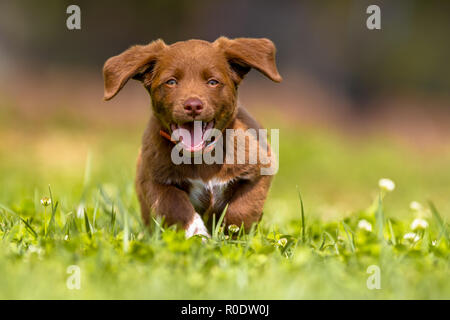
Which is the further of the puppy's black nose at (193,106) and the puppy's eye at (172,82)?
the puppy's eye at (172,82)

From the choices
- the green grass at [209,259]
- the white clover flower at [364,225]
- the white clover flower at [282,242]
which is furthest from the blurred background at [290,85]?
the white clover flower at [282,242]

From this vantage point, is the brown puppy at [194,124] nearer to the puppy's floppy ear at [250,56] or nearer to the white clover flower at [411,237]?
the puppy's floppy ear at [250,56]

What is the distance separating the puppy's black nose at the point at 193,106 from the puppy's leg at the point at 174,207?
536mm

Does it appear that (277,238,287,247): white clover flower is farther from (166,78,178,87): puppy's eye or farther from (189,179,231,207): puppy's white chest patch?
(166,78,178,87): puppy's eye

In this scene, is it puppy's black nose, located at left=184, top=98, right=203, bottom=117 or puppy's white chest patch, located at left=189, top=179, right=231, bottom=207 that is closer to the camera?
puppy's black nose, located at left=184, top=98, right=203, bottom=117

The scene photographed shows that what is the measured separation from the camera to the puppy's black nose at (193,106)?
3617 mm

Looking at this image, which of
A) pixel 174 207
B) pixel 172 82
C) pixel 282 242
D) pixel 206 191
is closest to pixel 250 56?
pixel 172 82

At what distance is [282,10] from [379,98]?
3.01m

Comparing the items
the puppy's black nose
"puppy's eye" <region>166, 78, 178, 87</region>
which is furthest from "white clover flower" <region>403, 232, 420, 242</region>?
"puppy's eye" <region>166, 78, 178, 87</region>

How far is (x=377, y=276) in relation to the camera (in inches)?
118

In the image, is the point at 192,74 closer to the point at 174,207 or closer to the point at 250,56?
the point at 250,56

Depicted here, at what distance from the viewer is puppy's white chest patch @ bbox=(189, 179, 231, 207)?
13.1 ft

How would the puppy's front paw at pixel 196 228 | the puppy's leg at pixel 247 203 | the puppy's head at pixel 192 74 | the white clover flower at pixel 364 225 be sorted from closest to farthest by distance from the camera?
1. the puppy's head at pixel 192 74
2. the puppy's front paw at pixel 196 228
3. the puppy's leg at pixel 247 203
4. the white clover flower at pixel 364 225

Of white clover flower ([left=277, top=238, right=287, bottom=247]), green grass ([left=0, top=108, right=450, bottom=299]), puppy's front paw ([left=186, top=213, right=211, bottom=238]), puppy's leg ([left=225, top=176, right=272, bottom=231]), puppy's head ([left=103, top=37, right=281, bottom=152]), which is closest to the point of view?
green grass ([left=0, top=108, right=450, bottom=299])
